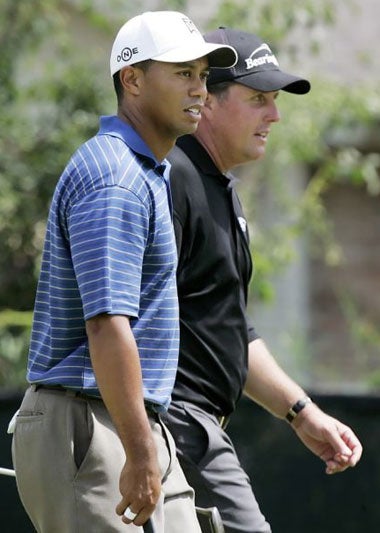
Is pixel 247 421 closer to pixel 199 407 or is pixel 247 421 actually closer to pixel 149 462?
pixel 199 407

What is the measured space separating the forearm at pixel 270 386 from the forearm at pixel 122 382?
57.0 inches

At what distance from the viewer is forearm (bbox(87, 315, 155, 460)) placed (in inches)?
137

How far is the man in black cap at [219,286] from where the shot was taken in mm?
4461

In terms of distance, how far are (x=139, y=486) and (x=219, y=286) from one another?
3.78 ft

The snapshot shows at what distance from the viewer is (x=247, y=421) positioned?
640 cm

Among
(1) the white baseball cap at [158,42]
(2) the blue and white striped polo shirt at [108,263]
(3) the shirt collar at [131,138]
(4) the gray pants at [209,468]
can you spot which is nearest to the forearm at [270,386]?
(4) the gray pants at [209,468]

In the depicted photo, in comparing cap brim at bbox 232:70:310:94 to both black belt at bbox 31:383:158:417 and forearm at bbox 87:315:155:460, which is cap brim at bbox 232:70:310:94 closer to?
black belt at bbox 31:383:158:417

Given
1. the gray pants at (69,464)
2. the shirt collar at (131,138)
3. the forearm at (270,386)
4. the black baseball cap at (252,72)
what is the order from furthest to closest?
the forearm at (270,386)
the black baseball cap at (252,72)
the shirt collar at (131,138)
the gray pants at (69,464)

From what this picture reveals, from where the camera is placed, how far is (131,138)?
3822 millimetres

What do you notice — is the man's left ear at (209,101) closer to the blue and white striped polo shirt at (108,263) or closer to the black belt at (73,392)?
the blue and white striped polo shirt at (108,263)

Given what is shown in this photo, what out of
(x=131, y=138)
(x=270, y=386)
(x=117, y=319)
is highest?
(x=131, y=138)

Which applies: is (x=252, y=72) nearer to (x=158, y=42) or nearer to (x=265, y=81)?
(x=265, y=81)

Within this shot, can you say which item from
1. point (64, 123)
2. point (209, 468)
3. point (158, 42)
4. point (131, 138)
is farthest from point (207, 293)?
point (64, 123)

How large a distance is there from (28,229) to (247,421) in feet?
9.48
